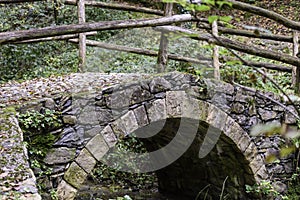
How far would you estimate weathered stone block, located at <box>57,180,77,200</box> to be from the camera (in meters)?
4.14

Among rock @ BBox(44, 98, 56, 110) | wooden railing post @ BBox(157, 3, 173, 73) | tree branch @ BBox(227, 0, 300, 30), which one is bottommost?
rock @ BBox(44, 98, 56, 110)

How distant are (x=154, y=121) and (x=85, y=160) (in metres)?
0.94

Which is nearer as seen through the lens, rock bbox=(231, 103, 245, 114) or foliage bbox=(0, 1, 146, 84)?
rock bbox=(231, 103, 245, 114)

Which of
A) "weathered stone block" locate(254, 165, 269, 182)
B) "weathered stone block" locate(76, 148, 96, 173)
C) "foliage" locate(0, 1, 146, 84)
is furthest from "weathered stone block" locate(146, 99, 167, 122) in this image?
"foliage" locate(0, 1, 146, 84)

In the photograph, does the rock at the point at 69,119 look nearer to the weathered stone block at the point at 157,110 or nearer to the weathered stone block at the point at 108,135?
the weathered stone block at the point at 108,135

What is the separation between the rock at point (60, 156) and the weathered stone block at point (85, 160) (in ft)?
0.26

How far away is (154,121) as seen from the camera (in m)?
4.79

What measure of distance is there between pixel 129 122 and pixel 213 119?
1124mm

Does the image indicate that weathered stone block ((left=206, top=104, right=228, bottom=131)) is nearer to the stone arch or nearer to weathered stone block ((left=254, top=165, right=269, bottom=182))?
the stone arch

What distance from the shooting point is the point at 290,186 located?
5.65m

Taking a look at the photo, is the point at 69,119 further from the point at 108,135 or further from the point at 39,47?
the point at 39,47

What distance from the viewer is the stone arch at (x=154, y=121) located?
166 inches

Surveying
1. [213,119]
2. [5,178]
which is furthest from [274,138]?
[5,178]

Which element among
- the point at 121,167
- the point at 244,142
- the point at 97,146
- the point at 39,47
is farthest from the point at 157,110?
the point at 39,47
